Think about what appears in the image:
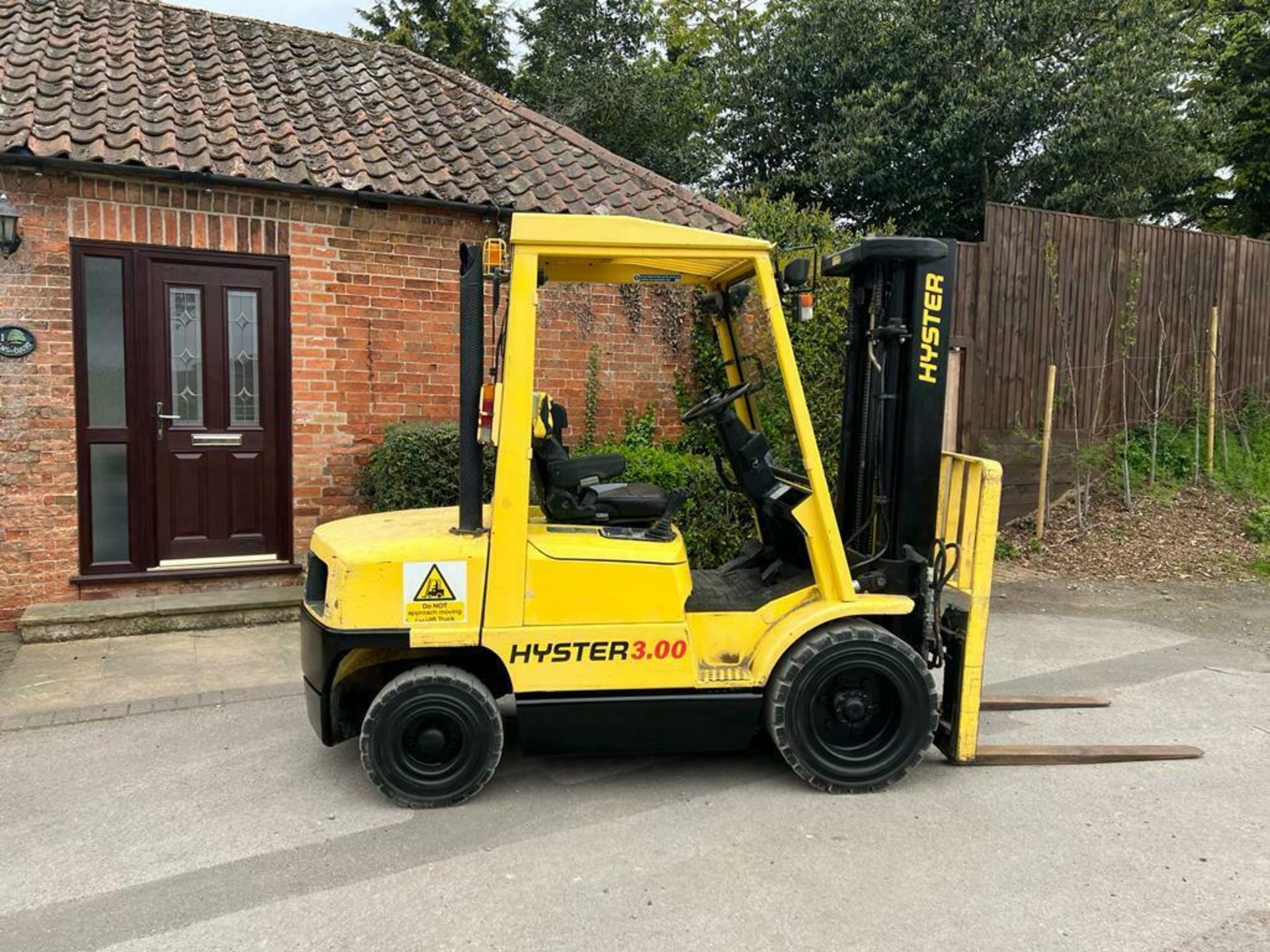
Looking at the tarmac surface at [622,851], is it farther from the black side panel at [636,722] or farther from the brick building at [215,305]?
the brick building at [215,305]

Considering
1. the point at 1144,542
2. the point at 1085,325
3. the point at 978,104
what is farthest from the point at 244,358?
the point at 978,104

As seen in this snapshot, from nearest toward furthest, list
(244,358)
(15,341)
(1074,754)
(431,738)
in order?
(431,738)
(1074,754)
(15,341)
(244,358)

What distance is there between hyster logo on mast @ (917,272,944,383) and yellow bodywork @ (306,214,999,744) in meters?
0.67

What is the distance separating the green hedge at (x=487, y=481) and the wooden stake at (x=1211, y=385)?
6.81 meters

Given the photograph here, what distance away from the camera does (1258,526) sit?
954 cm

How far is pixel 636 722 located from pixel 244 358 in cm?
494

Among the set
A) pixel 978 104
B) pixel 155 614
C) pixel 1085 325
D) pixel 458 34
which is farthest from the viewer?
pixel 458 34

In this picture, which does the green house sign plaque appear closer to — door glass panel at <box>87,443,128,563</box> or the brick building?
the brick building

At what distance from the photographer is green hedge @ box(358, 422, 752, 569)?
672 centimetres

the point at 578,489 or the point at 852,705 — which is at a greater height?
the point at 578,489

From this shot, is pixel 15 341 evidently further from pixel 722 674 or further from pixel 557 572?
pixel 722 674

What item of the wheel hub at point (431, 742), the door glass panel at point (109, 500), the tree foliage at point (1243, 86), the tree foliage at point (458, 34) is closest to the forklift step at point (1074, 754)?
the wheel hub at point (431, 742)

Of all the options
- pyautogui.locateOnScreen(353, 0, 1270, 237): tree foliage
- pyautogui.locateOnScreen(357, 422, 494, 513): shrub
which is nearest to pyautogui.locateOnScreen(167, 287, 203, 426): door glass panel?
pyautogui.locateOnScreen(357, 422, 494, 513): shrub

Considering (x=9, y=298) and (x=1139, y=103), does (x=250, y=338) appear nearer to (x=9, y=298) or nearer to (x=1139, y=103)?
(x=9, y=298)
